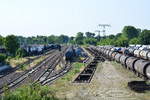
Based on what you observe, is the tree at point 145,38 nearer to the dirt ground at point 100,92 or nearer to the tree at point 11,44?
the tree at point 11,44

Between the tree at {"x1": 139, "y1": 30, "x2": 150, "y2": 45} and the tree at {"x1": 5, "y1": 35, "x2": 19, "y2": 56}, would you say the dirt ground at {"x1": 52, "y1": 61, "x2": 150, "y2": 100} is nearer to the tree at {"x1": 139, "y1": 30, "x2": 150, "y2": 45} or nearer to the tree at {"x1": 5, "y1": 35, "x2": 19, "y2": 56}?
the tree at {"x1": 5, "y1": 35, "x2": 19, "y2": 56}

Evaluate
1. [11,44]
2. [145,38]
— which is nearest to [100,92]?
[11,44]

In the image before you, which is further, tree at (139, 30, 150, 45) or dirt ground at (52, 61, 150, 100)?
tree at (139, 30, 150, 45)

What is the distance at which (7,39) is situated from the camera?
82188 mm

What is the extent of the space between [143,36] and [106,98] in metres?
112

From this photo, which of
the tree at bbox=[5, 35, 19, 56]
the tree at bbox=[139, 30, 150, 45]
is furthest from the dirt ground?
the tree at bbox=[139, 30, 150, 45]

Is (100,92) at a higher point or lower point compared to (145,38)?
lower

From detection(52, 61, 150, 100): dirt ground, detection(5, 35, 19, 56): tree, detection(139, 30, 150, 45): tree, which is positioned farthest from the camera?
detection(139, 30, 150, 45): tree

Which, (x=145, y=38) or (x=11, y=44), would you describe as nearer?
(x=11, y=44)

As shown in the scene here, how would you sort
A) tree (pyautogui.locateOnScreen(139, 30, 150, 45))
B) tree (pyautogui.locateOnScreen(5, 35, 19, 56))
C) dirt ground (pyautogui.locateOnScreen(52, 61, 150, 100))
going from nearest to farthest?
dirt ground (pyautogui.locateOnScreen(52, 61, 150, 100)) < tree (pyautogui.locateOnScreen(5, 35, 19, 56)) < tree (pyautogui.locateOnScreen(139, 30, 150, 45))

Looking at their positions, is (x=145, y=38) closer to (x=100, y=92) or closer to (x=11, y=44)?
(x=11, y=44)

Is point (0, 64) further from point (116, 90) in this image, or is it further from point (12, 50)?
point (116, 90)

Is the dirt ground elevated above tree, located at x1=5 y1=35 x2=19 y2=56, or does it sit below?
below

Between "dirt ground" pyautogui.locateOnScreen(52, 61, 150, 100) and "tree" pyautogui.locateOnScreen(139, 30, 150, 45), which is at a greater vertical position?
"tree" pyautogui.locateOnScreen(139, 30, 150, 45)
